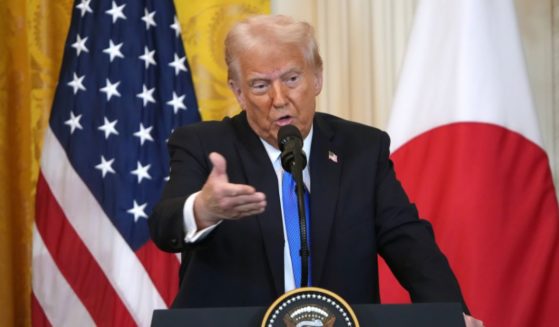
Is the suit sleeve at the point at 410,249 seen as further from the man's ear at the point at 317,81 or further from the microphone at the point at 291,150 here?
the microphone at the point at 291,150

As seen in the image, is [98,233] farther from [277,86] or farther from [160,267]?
[277,86]

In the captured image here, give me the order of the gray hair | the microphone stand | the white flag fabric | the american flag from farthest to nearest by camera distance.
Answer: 1. the american flag
2. the white flag fabric
3. the gray hair
4. the microphone stand

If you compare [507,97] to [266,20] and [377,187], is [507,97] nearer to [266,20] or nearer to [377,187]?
[377,187]

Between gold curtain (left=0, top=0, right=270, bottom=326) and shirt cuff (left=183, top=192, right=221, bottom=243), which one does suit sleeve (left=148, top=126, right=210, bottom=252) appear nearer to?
shirt cuff (left=183, top=192, right=221, bottom=243)

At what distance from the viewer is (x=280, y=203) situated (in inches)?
84.2

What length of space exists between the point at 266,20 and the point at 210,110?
169 cm

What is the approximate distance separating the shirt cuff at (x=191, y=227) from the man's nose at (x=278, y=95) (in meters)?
0.45

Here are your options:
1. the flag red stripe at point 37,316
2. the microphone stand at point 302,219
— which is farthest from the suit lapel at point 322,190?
the flag red stripe at point 37,316

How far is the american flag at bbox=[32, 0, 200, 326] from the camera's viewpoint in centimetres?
365

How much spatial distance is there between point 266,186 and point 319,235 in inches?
7.4

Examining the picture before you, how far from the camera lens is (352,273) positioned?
213cm

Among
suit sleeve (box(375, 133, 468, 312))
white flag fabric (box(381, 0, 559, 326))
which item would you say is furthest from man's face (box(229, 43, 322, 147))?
white flag fabric (box(381, 0, 559, 326))

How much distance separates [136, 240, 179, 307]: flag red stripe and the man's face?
1.61 m

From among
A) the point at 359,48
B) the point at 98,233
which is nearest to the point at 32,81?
the point at 98,233
